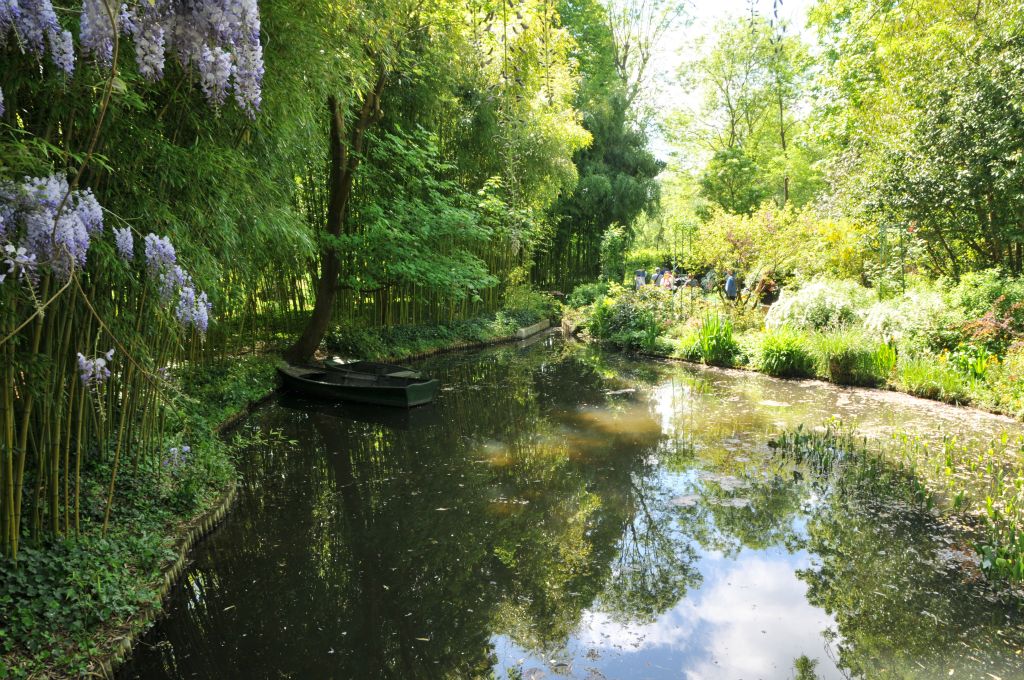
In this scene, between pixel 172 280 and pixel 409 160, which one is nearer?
pixel 172 280

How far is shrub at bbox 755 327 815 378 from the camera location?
884 cm

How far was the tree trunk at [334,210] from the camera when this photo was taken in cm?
852

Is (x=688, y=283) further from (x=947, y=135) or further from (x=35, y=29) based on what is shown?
(x=35, y=29)

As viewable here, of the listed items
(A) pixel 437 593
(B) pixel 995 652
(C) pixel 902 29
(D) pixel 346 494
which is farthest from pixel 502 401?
(C) pixel 902 29

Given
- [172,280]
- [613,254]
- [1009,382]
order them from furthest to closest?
[613,254], [1009,382], [172,280]

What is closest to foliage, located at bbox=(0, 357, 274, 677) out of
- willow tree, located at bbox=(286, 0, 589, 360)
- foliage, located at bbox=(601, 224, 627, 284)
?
willow tree, located at bbox=(286, 0, 589, 360)

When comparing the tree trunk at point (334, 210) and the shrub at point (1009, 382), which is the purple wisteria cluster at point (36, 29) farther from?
the shrub at point (1009, 382)

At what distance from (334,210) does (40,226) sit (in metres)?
6.76

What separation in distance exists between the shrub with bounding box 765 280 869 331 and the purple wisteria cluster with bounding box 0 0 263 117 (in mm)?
8699

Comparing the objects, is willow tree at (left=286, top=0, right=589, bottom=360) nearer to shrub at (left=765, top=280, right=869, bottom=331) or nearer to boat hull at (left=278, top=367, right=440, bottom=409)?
boat hull at (left=278, top=367, right=440, bottom=409)

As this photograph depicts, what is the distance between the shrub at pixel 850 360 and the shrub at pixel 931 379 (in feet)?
1.10

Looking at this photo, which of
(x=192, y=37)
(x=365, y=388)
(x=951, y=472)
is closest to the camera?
(x=192, y=37)

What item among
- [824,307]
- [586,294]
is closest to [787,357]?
[824,307]

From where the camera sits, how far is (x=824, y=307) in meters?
9.45
